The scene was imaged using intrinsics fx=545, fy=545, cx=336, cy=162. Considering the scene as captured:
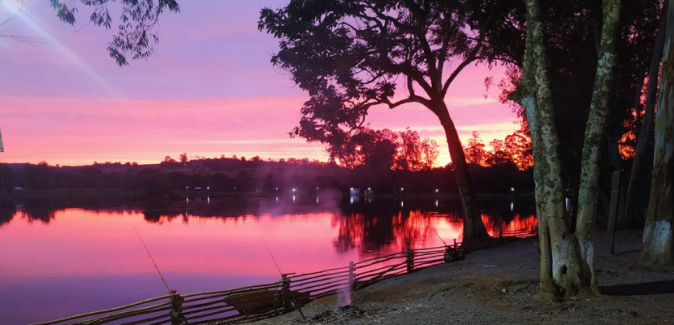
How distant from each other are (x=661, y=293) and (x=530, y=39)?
3801mm

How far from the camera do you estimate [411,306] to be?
7902mm

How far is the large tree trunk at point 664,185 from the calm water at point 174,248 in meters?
14.5

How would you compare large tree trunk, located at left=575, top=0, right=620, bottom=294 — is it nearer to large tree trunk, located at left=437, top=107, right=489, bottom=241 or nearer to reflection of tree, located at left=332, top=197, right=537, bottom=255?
large tree trunk, located at left=437, top=107, right=489, bottom=241

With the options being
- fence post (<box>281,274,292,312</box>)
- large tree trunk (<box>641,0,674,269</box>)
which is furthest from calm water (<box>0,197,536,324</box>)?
large tree trunk (<box>641,0,674,269</box>)

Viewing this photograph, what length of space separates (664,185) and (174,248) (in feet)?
93.0

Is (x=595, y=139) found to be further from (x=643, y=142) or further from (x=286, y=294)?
(x=643, y=142)

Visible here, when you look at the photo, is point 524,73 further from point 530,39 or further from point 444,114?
point 444,114

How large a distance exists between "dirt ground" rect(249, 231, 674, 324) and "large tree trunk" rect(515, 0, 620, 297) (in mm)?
377

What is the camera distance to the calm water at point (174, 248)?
21.6 metres

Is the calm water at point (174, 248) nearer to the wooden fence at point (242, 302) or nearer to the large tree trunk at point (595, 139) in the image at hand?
the wooden fence at point (242, 302)

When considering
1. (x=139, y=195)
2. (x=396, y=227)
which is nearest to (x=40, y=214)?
(x=139, y=195)

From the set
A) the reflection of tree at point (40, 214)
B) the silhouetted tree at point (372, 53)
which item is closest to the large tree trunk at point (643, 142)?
the silhouetted tree at point (372, 53)

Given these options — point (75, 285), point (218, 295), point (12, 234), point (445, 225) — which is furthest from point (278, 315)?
point (12, 234)

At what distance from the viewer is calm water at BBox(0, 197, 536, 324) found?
70.8 ft
